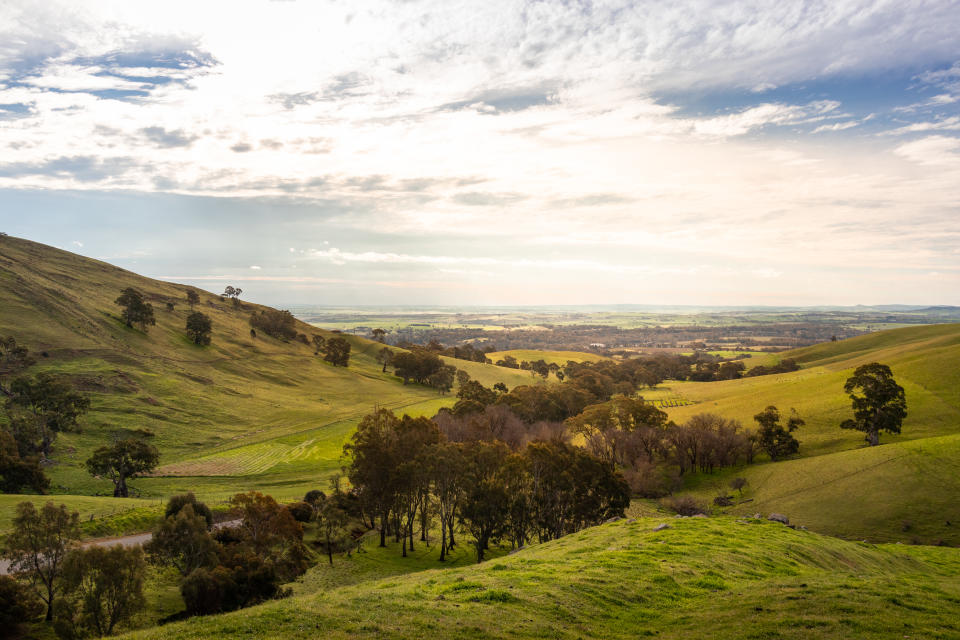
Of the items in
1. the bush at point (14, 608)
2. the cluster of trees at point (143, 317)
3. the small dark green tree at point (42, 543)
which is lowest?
the bush at point (14, 608)

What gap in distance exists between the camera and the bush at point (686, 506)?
171ft

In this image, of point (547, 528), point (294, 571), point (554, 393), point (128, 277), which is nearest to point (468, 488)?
point (547, 528)

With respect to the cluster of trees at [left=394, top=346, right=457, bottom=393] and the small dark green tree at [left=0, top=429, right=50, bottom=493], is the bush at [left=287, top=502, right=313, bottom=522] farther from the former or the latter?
the cluster of trees at [left=394, top=346, right=457, bottom=393]

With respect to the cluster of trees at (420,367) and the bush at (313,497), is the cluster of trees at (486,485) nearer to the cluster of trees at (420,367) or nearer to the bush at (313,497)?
the bush at (313,497)

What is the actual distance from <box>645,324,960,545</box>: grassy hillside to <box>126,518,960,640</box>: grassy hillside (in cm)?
2238

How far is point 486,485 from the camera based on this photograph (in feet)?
136

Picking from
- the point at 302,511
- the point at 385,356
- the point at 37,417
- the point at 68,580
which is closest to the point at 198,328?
the point at 385,356

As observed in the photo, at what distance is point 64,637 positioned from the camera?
785 inches

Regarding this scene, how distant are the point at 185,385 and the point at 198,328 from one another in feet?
115

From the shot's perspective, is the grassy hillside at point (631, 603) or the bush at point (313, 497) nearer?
the grassy hillside at point (631, 603)

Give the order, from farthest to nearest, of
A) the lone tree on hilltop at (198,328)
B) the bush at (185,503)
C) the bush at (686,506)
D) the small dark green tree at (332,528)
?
the lone tree on hilltop at (198,328), the bush at (686,506), the small dark green tree at (332,528), the bush at (185,503)

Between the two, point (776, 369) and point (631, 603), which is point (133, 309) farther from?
point (776, 369)

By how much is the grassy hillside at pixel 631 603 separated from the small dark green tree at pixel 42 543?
12.4 meters

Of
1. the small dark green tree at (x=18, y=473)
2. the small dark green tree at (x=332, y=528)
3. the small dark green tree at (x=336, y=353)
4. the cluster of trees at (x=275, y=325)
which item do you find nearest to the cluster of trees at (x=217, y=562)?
the small dark green tree at (x=332, y=528)
